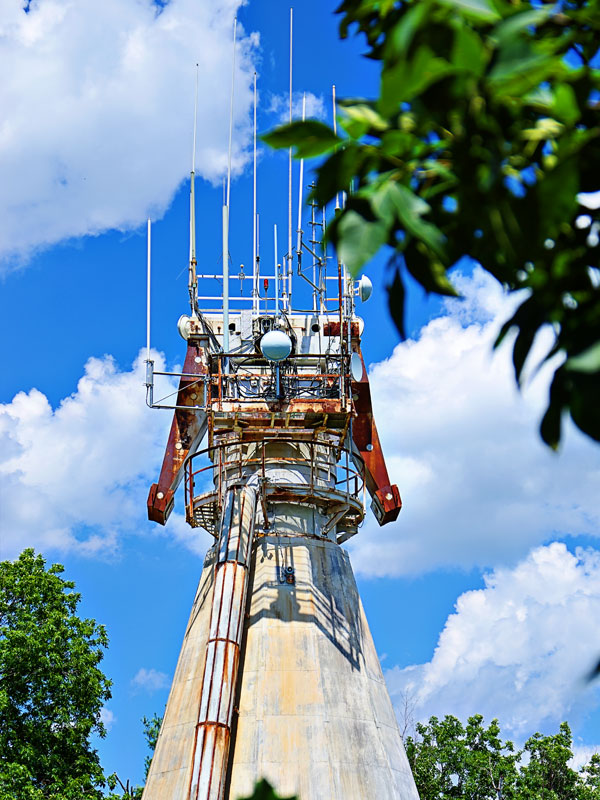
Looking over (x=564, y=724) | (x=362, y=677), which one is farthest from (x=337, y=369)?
(x=564, y=724)

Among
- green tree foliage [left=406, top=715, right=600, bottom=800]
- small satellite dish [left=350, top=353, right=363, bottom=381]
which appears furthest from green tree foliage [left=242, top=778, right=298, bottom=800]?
green tree foliage [left=406, top=715, right=600, bottom=800]

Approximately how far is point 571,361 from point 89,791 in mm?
30385

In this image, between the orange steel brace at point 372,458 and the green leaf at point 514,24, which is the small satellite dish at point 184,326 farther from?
the green leaf at point 514,24

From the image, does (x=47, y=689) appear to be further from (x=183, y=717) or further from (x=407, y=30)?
(x=407, y=30)

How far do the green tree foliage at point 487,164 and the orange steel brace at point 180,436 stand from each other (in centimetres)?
2145

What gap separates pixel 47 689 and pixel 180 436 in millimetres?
11165

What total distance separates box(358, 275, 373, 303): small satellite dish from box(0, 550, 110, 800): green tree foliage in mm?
15382

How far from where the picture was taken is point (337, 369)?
23.5m

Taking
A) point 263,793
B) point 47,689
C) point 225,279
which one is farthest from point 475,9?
point 47,689

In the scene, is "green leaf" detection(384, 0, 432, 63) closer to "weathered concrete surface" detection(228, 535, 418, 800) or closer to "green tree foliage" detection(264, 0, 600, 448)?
"green tree foliage" detection(264, 0, 600, 448)

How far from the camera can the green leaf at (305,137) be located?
3.65 metres

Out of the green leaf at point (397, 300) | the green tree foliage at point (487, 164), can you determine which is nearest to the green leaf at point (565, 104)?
the green tree foliage at point (487, 164)

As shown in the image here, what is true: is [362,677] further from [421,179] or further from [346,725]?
[421,179]

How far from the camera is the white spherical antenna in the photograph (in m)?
21.4
